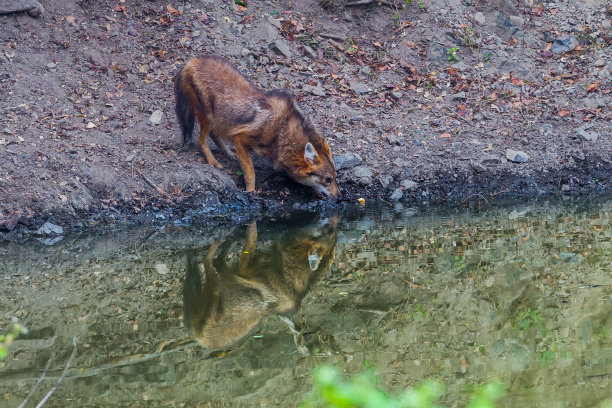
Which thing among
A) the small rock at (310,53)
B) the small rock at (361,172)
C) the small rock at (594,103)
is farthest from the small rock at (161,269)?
the small rock at (594,103)

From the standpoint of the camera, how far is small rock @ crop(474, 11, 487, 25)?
14.1 meters

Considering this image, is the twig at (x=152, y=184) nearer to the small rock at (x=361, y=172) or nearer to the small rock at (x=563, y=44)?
the small rock at (x=361, y=172)

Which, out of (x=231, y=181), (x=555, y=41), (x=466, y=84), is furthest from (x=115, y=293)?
(x=555, y=41)

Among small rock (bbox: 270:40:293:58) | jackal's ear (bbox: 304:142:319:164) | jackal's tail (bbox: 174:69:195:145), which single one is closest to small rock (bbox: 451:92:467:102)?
small rock (bbox: 270:40:293:58)

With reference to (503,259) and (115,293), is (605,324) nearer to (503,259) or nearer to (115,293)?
(503,259)

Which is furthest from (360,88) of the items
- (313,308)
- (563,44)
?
(313,308)

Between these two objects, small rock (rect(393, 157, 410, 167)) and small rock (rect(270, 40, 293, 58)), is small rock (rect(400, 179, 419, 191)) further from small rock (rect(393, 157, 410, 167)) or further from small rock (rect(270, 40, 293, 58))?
small rock (rect(270, 40, 293, 58))

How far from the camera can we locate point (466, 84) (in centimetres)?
1286

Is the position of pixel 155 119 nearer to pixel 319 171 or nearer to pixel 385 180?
pixel 319 171

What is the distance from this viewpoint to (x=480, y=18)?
14.2 m

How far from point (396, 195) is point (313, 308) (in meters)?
4.67

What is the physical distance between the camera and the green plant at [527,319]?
5.69m

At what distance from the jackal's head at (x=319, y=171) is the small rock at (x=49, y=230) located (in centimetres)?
338

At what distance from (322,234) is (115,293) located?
9.73ft
